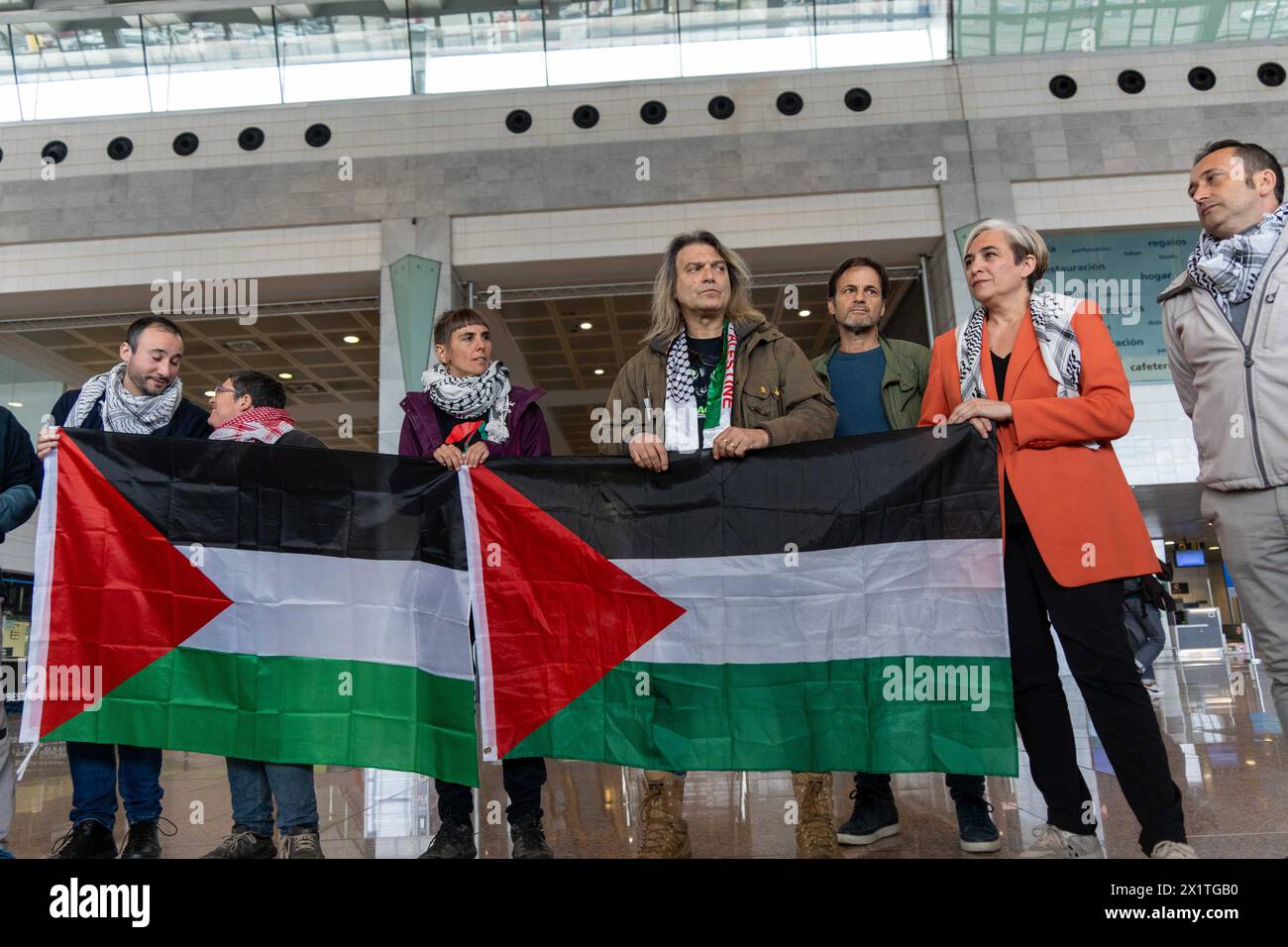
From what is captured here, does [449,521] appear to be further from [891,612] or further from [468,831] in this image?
[891,612]

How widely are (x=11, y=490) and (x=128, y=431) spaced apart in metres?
0.43

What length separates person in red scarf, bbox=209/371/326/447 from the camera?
10.5 feet

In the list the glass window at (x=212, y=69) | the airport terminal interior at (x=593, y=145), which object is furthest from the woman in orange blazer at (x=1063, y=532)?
the glass window at (x=212, y=69)

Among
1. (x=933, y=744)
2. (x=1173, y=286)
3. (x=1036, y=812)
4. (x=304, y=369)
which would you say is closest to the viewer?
(x=933, y=744)

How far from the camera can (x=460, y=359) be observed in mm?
3176

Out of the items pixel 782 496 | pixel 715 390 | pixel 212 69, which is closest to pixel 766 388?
pixel 715 390

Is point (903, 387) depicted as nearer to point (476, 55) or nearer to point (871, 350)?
point (871, 350)

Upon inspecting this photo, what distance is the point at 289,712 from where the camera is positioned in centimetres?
277

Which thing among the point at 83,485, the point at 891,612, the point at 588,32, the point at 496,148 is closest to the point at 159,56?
the point at 496,148

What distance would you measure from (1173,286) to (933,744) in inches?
63.5

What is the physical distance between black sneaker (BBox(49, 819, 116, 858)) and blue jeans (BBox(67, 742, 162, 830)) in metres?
0.02

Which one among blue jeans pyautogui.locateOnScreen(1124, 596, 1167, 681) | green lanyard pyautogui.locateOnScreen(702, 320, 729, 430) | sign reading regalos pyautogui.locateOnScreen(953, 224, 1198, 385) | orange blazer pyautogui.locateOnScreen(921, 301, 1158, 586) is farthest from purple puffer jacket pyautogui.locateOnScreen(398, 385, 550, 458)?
sign reading regalos pyautogui.locateOnScreen(953, 224, 1198, 385)

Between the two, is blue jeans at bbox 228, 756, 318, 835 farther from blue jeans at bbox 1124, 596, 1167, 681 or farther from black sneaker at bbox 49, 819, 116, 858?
blue jeans at bbox 1124, 596, 1167, 681

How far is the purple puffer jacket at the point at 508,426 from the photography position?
312 cm
